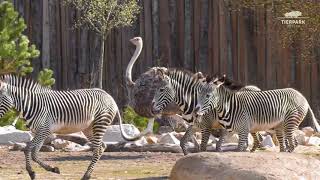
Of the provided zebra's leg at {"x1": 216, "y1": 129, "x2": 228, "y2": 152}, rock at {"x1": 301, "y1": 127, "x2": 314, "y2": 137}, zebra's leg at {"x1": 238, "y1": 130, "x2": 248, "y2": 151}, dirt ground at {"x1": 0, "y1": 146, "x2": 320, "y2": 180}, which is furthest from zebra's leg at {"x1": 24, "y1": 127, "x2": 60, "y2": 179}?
rock at {"x1": 301, "y1": 127, "x2": 314, "y2": 137}

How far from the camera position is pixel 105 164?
13680 millimetres

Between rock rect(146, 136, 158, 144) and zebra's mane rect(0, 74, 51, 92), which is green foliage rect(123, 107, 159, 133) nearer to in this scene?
rock rect(146, 136, 158, 144)

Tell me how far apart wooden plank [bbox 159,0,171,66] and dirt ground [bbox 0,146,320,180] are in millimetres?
4171

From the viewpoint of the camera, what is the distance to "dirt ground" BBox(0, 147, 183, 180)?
1216cm

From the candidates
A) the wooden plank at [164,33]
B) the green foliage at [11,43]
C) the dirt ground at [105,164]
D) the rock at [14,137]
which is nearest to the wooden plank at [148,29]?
the wooden plank at [164,33]

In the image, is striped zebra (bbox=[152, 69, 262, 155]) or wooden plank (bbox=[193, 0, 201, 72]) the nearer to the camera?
striped zebra (bbox=[152, 69, 262, 155])

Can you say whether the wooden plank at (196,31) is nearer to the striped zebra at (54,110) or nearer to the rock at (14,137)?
the rock at (14,137)

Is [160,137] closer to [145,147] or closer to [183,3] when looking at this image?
[145,147]

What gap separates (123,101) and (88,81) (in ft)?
2.96

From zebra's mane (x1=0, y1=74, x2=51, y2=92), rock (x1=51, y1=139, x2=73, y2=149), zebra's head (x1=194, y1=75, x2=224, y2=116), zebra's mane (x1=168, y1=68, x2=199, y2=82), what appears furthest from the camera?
rock (x1=51, y1=139, x2=73, y2=149)

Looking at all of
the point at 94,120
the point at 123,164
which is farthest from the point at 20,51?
the point at 94,120

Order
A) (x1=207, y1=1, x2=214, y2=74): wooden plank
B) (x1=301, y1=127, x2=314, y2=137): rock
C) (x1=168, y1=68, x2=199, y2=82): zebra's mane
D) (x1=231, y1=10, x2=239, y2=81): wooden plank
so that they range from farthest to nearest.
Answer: (x1=207, y1=1, x2=214, y2=74): wooden plank
(x1=231, y1=10, x2=239, y2=81): wooden plank
(x1=301, y1=127, x2=314, y2=137): rock
(x1=168, y1=68, x2=199, y2=82): zebra's mane

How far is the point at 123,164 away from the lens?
45.0 feet

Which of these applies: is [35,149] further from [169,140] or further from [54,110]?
[169,140]
